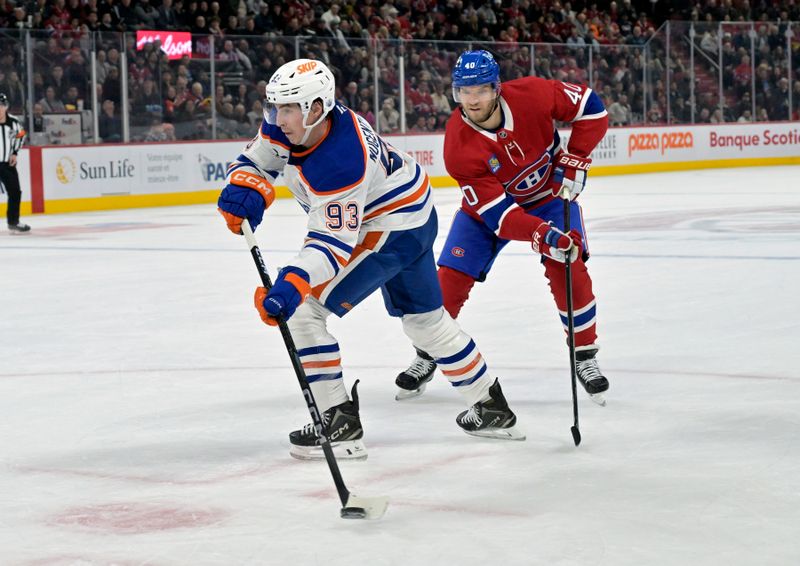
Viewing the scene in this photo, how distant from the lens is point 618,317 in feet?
20.0

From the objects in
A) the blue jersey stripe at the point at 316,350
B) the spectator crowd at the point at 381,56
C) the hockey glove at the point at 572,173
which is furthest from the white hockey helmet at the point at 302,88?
the spectator crowd at the point at 381,56

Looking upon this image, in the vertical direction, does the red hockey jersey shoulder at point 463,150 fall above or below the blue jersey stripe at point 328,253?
above

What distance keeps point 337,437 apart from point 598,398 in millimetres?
1065

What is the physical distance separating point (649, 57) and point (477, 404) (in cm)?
1643

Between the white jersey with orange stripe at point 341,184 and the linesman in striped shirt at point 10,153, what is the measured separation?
8.56 meters

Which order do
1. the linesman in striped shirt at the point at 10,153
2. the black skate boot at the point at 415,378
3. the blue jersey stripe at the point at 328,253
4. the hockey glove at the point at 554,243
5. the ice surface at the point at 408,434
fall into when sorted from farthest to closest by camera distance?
the linesman in striped shirt at the point at 10,153 < the black skate boot at the point at 415,378 < the hockey glove at the point at 554,243 < the blue jersey stripe at the point at 328,253 < the ice surface at the point at 408,434

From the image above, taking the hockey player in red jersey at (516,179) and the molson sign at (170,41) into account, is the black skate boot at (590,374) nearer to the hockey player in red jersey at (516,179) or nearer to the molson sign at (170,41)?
the hockey player in red jersey at (516,179)

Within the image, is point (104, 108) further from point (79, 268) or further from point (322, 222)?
point (322, 222)

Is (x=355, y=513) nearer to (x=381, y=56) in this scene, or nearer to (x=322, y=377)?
(x=322, y=377)

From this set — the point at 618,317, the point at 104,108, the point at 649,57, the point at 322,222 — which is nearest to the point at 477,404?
the point at 322,222

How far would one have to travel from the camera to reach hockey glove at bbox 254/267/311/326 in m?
3.27

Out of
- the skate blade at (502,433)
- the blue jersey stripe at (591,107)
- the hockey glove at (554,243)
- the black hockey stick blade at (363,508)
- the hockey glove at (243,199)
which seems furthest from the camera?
the blue jersey stripe at (591,107)

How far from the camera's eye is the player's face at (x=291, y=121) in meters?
3.50

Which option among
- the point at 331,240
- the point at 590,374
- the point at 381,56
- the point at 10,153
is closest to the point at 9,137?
the point at 10,153
